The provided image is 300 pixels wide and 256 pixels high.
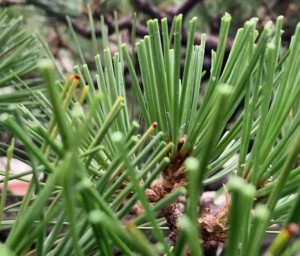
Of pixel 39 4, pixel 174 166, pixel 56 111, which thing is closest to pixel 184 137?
pixel 174 166

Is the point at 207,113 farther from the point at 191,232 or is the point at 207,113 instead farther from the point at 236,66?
the point at 191,232

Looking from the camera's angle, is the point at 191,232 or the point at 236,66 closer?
the point at 191,232

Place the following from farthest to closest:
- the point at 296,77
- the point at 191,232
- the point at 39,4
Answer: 1. the point at 39,4
2. the point at 296,77
3. the point at 191,232

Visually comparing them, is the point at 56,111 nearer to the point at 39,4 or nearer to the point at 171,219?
the point at 171,219

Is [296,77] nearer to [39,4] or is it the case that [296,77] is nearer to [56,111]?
[56,111]

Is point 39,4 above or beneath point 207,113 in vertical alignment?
above

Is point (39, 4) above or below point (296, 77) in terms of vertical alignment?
above

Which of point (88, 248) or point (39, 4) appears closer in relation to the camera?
point (88, 248)

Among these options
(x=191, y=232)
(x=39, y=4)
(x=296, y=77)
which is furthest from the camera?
(x=39, y=4)
